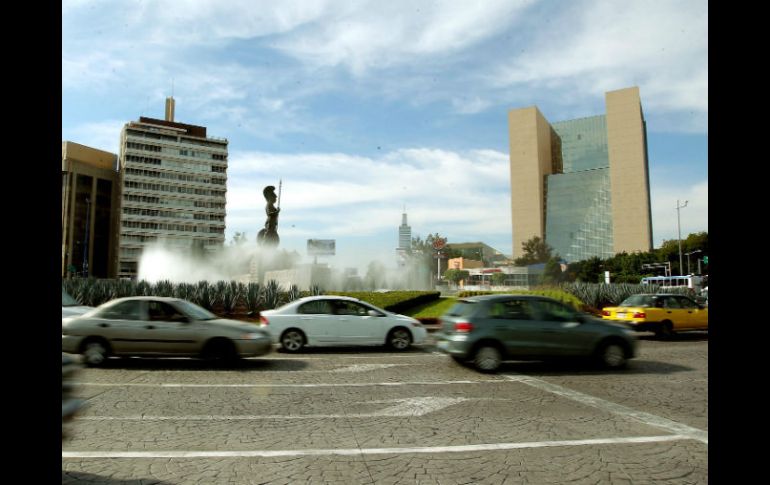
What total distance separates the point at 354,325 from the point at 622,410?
723 centimetres

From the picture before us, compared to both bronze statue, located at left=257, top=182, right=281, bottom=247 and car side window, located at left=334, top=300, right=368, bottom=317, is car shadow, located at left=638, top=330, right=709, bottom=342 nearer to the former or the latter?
car side window, located at left=334, top=300, right=368, bottom=317

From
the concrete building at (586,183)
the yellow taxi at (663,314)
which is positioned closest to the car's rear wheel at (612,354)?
the yellow taxi at (663,314)

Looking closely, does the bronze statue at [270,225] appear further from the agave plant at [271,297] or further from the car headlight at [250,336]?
the car headlight at [250,336]

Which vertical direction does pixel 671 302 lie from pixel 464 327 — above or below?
above

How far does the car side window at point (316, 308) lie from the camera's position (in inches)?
503

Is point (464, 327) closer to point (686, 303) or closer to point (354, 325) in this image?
point (354, 325)

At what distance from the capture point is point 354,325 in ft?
42.0

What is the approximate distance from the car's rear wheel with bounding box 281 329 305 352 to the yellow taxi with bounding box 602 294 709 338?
1067 centimetres

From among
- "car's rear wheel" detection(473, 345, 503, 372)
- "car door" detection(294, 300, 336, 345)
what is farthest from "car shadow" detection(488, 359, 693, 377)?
"car door" detection(294, 300, 336, 345)

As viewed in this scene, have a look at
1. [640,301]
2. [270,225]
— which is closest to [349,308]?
[640,301]

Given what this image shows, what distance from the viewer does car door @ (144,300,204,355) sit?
9977 mm

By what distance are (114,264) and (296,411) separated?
105705 millimetres

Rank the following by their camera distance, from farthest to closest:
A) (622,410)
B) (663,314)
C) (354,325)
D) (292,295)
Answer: (292,295), (663,314), (354,325), (622,410)
